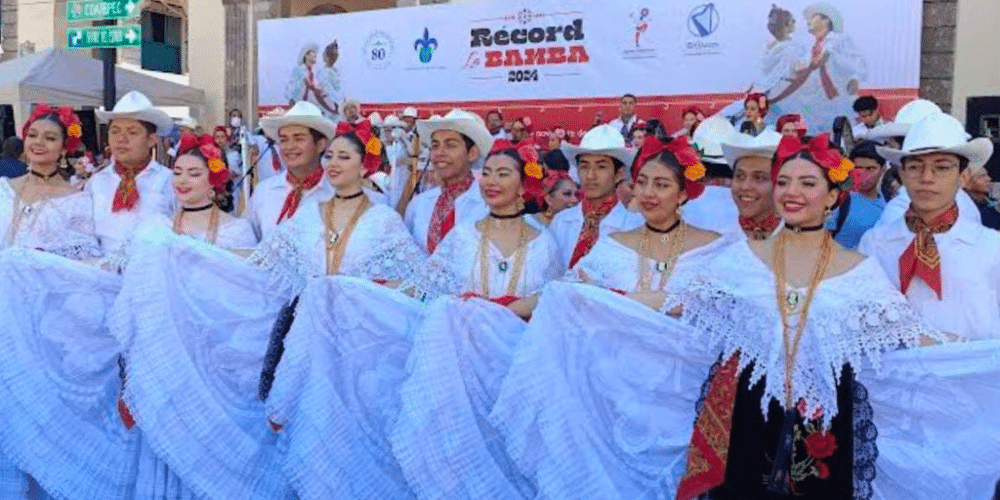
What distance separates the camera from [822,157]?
3512 millimetres

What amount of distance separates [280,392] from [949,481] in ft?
7.75

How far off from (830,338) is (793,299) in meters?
0.16

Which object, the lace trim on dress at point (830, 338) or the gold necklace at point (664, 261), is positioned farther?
the gold necklace at point (664, 261)

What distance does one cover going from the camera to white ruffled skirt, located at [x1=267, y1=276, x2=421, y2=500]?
13.9 feet

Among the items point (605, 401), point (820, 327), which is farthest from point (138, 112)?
point (820, 327)

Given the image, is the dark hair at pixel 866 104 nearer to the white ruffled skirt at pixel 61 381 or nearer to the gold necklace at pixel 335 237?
the gold necklace at pixel 335 237

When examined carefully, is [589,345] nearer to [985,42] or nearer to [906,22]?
[906,22]

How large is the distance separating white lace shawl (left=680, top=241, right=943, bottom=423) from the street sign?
766 centimetres

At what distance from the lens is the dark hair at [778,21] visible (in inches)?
410

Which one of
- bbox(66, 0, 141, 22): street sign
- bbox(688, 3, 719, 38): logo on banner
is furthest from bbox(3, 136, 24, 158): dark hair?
bbox(688, 3, 719, 38): logo on banner

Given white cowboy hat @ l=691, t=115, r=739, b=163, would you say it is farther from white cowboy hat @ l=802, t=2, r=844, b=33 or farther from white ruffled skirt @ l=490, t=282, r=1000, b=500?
white cowboy hat @ l=802, t=2, r=844, b=33

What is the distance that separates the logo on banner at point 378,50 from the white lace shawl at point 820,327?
11.0 m

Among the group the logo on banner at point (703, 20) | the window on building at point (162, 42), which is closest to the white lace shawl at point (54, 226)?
the logo on banner at point (703, 20)

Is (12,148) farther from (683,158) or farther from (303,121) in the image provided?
(683,158)
